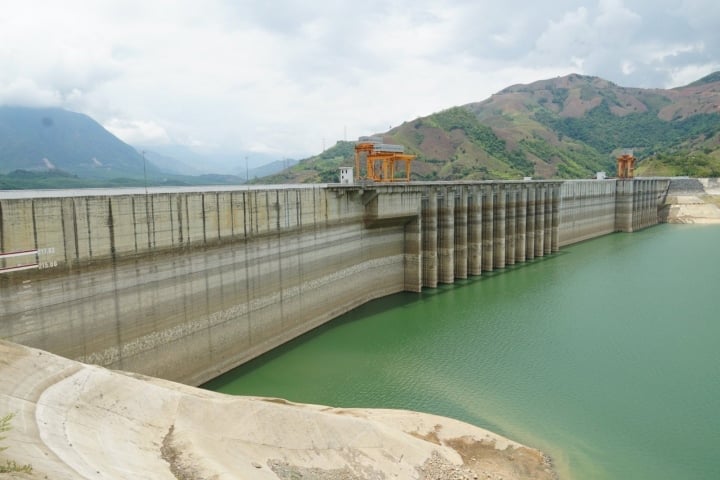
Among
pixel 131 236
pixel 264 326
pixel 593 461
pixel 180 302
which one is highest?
pixel 131 236

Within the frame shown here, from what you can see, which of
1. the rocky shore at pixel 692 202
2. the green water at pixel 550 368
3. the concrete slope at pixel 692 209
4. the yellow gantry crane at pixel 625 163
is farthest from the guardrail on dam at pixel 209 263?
the rocky shore at pixel 692 202

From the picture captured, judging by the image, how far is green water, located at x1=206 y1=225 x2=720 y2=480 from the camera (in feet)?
52.0

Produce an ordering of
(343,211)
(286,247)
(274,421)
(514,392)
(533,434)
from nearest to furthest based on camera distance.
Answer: (274,421) < (533,434) < (514,392) < (286,247) < (343,211)

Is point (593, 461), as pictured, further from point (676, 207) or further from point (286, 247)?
point (676, 207)

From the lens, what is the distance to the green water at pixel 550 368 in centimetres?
1584

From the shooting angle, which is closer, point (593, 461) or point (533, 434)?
point (593, 461)

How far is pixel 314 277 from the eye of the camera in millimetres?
27344

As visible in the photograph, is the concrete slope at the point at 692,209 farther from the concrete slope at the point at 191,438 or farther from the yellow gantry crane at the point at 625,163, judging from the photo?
the concrete slope at the point at 191,438

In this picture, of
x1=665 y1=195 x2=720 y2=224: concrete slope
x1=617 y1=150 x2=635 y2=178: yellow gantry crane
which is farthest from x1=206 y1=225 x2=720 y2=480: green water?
x1=665 y1=195 x2=720 y2=224: concrete slope

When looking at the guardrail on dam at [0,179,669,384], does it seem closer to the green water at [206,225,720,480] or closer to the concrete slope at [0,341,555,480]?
the green water at [206,225,720,480]

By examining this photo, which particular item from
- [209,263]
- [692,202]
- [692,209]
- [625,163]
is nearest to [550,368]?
[209,263]

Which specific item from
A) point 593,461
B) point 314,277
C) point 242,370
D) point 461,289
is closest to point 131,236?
point 242,370

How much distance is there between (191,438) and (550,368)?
16165 mm

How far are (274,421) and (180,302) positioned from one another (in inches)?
354
